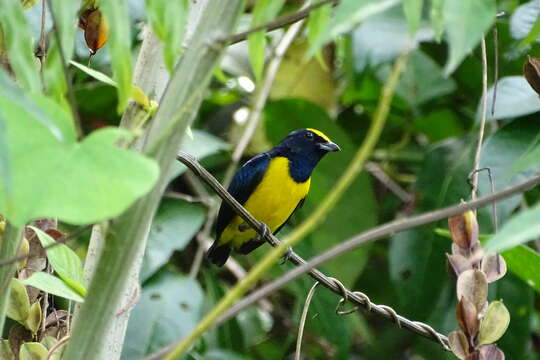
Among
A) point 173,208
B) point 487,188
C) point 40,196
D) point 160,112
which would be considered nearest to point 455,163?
point 487,188

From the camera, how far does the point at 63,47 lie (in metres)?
1.06

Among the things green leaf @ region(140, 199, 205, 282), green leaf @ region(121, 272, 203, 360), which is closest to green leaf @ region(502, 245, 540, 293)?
green leaf @ region(121, 272, 203, 360)

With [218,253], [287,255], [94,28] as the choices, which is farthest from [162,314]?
[94,28]

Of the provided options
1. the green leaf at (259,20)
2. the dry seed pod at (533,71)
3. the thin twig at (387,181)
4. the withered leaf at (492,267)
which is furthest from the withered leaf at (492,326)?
the thin twig at (387,181)

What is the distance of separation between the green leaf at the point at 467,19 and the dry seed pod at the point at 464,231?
23.1 inches

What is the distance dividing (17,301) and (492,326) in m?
0.82

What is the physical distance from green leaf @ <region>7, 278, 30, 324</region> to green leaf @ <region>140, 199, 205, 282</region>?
168 centimetres

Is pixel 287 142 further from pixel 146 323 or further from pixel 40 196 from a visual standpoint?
pixel 40 196

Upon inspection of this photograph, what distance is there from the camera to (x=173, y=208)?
365cm

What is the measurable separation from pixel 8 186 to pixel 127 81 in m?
0.27

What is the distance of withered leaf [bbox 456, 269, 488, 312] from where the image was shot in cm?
147

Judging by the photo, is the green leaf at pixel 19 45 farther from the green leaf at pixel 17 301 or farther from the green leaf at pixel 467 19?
the green leaf at pixel 17 301

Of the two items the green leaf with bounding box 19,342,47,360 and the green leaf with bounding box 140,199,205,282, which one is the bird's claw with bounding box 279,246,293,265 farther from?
the green leaf with bounding box 19,342,47,360

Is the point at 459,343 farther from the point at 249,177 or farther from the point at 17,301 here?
the point at 249,177
